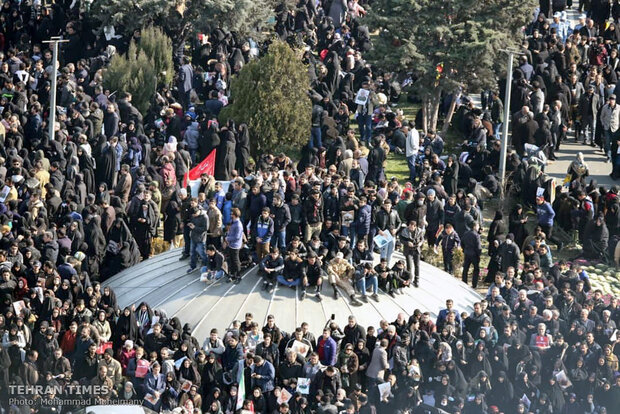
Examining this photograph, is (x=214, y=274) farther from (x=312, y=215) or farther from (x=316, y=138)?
(x=316, y=138)

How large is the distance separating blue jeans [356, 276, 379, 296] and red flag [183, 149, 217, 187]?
6723 mm

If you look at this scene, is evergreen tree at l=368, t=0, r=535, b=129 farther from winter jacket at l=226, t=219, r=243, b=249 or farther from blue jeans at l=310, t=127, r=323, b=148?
winter jacket at l=226, t=219, r=243, b=249

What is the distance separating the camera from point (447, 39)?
47.3 metres

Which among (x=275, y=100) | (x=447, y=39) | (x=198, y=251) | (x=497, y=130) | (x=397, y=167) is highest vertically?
(x=447, y=39)

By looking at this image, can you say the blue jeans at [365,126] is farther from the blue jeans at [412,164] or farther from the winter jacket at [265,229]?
the winter jacket at [265,229]

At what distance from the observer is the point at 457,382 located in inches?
1342

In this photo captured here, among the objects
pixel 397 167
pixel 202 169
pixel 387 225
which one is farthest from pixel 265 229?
pixel 397 167

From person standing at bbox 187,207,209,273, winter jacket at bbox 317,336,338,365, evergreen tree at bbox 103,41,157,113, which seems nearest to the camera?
winter jacket at bbox 317,336,338,365

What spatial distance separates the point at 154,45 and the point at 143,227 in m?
9.97

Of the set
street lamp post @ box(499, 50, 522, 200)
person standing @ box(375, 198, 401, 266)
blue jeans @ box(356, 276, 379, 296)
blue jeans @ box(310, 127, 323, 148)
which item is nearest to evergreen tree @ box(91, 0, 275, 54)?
blue jeans @ box(310, 127, 323, 148)

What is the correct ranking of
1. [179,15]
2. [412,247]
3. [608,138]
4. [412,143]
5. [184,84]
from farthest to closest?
[179,15] → [184,84] → [608,138] → [412,143] → [412,247]

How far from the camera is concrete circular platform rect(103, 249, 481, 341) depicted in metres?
36.8

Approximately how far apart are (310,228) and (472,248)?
363cm

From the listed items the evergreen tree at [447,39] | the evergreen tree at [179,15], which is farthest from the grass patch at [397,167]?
the evergreen tree at [179,15]
